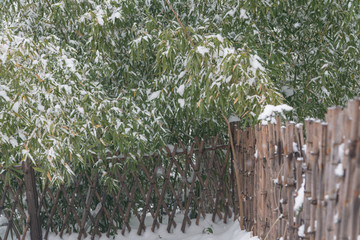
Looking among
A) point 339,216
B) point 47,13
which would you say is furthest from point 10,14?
point 339,216

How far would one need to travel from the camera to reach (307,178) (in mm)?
2098

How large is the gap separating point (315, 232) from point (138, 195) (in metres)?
3.13

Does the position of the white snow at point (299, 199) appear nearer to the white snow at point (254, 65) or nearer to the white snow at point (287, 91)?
the white snow at point (254, 65)

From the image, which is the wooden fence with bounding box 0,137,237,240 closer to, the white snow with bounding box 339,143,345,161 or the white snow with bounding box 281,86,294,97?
the white snow with bounding box 281,86,294,97

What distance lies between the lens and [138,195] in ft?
16.1

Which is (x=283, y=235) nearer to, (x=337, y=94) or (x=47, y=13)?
(x=337, y=94)

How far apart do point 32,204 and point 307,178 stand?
3226 mm

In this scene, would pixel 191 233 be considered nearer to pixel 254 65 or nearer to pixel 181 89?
pixel 181 89

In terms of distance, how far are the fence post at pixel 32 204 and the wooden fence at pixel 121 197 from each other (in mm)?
10

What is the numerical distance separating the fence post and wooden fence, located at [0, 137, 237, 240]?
0.01m

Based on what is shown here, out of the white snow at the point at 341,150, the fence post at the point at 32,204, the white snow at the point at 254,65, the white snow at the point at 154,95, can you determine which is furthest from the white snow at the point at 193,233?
the white snow at the point at 341,150

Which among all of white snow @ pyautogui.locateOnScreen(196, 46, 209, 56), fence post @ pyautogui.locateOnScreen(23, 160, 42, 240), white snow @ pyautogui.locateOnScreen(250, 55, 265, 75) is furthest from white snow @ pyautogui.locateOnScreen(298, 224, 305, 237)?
fence post @ pyautogui.locateOnScreen(23, 160, 42, 240)

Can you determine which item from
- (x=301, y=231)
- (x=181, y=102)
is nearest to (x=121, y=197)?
(x=181, y=102)

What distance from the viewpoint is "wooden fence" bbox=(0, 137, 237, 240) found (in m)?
4.40
